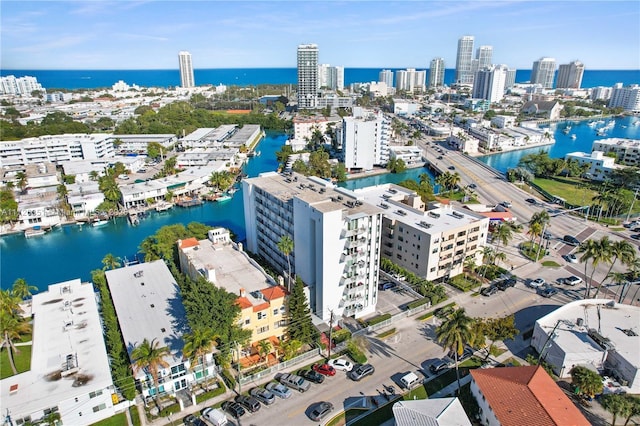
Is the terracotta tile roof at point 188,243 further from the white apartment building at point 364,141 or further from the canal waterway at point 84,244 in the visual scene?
the white apartment building at point 364,141

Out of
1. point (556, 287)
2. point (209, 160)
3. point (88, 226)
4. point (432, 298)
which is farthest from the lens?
point (209, 160)

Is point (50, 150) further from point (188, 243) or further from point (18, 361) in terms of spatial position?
point (18, 361)

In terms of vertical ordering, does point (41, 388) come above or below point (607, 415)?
above

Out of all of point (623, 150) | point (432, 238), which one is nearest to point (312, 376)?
point (432, 238)

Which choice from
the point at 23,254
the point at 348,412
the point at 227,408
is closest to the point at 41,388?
the point at 227,408

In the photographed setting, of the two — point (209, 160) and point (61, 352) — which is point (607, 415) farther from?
point (209, 160)

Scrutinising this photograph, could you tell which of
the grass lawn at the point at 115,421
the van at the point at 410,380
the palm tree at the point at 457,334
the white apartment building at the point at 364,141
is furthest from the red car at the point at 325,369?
the white apartment building at the point at 364,141

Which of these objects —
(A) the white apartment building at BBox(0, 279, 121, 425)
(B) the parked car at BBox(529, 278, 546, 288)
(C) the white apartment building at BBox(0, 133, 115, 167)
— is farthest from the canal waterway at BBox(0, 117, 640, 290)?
(C) the white apartment building at BBox(0, 133, 115, 167)
